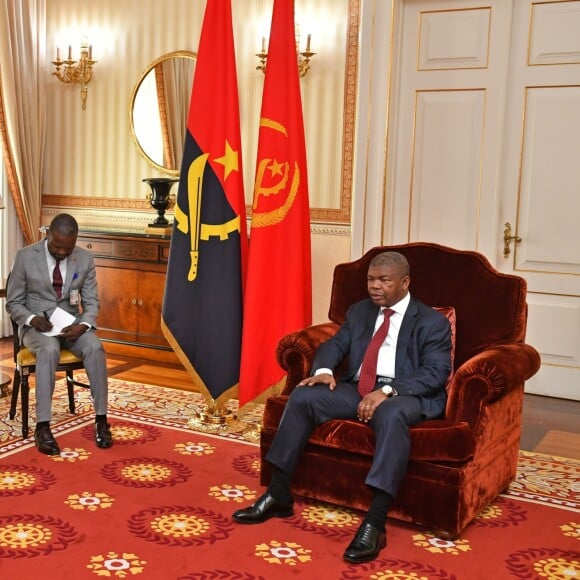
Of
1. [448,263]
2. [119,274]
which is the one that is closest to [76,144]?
[119,274]

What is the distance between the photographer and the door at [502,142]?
5039 millimetres

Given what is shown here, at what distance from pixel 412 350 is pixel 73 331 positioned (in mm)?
1776

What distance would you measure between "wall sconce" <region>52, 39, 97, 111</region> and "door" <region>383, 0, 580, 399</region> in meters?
2.63

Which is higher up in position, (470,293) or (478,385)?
(470,293)

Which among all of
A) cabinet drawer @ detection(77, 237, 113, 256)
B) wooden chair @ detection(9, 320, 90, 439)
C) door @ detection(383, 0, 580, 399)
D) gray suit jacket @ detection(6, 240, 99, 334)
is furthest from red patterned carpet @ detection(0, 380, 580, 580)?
cabinet drawer @ detection(77, 237, 113, 256)

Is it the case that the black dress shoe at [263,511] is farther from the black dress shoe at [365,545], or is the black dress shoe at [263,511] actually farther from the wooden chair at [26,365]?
the wooden chair at [26,365]

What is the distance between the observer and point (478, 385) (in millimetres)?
3111

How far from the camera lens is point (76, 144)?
670 centimetres

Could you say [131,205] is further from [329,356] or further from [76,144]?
[329,356]

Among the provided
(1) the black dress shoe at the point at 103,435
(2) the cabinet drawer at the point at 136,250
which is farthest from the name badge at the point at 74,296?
(2) the cabinet drawer at the point at 136,250

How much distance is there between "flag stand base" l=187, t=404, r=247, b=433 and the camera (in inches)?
169

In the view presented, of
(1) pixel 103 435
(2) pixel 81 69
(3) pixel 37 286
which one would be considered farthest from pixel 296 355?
(2) pixel 81 69

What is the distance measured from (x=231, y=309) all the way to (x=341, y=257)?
1.63 metres

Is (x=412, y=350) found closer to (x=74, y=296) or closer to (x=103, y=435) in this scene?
(x=103, y=435)
